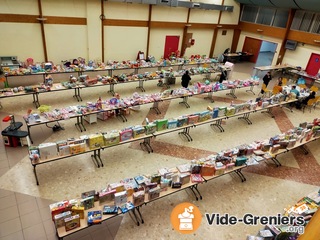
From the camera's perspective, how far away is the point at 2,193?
6.56 metres

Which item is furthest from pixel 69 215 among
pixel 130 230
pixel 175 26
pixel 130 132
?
pixel 175 26

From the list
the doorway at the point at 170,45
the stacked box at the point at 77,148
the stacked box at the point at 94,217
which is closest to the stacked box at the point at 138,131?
the stacked box at the point at 77,148

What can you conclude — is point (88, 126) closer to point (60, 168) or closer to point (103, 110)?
point (103, 110)

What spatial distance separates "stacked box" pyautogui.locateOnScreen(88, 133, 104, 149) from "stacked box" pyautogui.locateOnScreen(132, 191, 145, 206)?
2388 millimetres

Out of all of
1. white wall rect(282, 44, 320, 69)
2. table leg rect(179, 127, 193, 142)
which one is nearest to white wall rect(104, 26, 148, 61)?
table leg rect(179, 127, 193, 142)

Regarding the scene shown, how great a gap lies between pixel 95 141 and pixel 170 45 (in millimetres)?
13374

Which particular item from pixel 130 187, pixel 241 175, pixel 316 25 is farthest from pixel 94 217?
pixel 316 25

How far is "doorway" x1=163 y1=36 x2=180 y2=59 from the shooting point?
61.0 ft

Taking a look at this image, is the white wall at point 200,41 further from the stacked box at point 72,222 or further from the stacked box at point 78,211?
the stacked box at point 72,222

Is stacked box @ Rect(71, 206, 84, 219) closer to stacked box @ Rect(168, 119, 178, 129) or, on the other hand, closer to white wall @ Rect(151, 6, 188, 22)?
stacked box @ Rect(168, 119, 178, 129)

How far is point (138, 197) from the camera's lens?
572 cm

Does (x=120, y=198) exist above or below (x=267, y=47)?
below

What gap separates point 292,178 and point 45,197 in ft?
25.3

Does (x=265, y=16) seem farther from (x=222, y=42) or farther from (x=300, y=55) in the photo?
(x=300, y=55)
